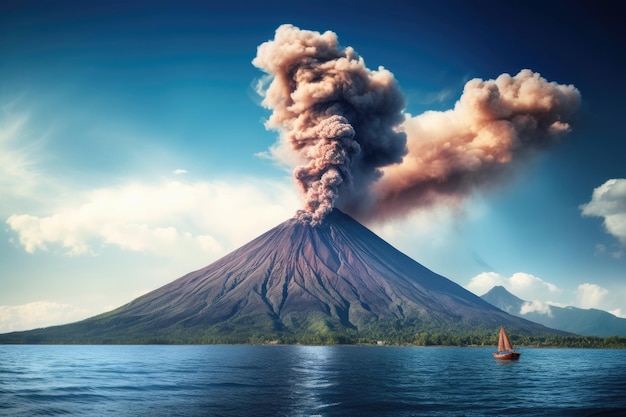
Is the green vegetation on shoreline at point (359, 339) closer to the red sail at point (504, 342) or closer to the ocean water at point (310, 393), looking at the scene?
the red sail at point (504, 342)

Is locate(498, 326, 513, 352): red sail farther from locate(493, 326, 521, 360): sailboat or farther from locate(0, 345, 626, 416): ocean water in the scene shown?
locate(0, 345, 626, 416): ocean water

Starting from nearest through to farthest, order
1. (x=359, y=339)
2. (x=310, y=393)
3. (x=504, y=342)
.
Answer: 1. (x=310, y=393)
2. (x=504, y=342)
3. (x=359, y=339)

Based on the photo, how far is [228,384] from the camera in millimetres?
60656

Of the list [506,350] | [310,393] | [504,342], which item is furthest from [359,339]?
[310,393]

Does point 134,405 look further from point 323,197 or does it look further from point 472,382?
point 323,197

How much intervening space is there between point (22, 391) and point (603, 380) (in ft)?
243

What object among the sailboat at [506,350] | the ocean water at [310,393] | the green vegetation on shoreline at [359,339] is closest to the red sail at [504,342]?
the sailboat at [506,350]

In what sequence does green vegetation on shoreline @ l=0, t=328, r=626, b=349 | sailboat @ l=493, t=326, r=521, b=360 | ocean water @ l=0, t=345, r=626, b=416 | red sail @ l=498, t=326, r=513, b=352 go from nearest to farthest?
1. ocean water @ l=0, t=345, r=626, b=416
2. sailboat @ l=493, t=326, r=521, b=360
3. red sail @ l=498, t=326, r=513, b=352
4. green vegetation on shoreline @ l=0, t=328, r=626, b=349

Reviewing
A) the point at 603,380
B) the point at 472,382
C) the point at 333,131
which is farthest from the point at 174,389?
the point at 333,131

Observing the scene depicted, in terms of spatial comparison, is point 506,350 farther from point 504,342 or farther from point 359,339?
point 359,339

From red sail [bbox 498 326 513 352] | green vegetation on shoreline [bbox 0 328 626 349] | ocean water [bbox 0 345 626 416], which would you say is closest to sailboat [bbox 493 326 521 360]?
red sail [bbox 498 326 513 352]

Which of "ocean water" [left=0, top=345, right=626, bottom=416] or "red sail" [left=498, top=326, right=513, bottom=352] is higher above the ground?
"red sail" [left=498, top=326, right=513, bottom=352]

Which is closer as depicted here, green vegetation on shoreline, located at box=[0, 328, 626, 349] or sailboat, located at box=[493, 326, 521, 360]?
sailboat, located at box=[493, 326, 521, 360]

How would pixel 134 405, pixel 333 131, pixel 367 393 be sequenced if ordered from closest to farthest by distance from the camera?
pixel 134 405 → pixel 367 393 → pixel 333 131
